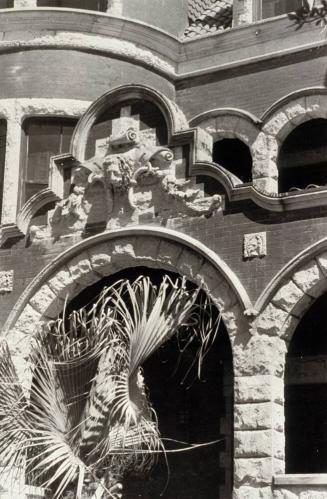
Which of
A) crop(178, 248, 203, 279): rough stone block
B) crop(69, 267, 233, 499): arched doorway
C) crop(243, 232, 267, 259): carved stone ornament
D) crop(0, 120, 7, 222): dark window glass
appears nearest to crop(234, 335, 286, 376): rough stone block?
crop(243, 232, 267, 259): carved stone ornament

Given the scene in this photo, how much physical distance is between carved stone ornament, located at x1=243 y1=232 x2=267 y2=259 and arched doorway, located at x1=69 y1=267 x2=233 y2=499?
2.13 m

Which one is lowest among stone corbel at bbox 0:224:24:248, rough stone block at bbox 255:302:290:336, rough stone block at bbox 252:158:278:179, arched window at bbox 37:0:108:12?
rough stone block at bbox 255:302:290:336

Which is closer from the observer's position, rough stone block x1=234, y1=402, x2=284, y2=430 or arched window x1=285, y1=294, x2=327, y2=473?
rough stone block x1=234, y1=402, x2=284, y2=430

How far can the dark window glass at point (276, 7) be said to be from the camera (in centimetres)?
1755

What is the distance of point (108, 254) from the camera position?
13.7m

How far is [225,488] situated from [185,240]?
404 cm

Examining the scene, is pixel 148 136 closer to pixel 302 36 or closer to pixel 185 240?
pixel 185 240

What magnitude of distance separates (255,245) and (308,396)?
328 cm

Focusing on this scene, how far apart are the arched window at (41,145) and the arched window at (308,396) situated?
491 centimetres

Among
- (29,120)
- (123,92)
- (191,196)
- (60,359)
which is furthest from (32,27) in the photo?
(60,359)

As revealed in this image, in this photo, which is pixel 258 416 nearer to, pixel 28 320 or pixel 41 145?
pixel 28 320

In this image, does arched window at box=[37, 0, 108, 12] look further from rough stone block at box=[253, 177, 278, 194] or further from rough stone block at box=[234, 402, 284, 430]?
rough stone block at box=[234, 402, 284, 430]

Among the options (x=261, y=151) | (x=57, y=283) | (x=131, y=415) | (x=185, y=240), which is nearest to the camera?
(x=131, y=415)

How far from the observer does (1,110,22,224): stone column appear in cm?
1592
